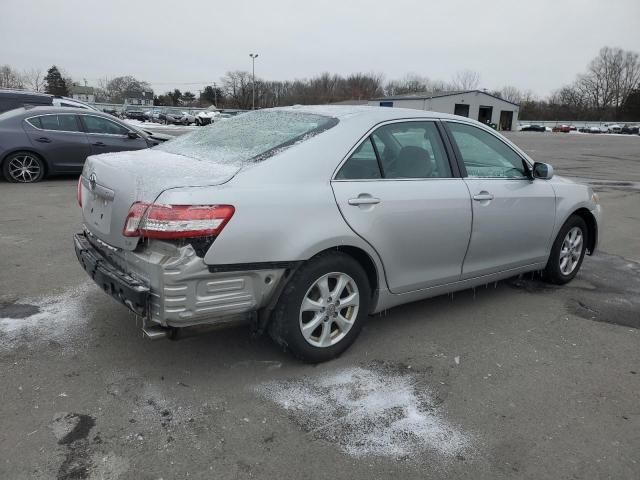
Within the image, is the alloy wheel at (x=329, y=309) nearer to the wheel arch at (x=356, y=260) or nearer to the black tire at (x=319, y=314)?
the black tire at (x=319, y=314)

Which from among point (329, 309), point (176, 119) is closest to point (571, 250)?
point (329, 309)

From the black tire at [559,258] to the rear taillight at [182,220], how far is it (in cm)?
342

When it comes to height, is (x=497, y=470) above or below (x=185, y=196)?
below

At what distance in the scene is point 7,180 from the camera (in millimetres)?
10367

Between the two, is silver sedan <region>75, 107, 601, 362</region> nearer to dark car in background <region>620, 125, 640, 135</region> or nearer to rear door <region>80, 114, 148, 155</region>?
rear door <region>80, 114, 148, 155</region>

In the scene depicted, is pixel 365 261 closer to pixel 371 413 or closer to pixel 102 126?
pixel 371 413

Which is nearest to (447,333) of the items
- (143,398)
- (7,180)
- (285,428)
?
(285,428)

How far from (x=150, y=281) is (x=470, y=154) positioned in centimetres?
268

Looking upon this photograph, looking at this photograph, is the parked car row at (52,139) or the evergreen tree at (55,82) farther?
→ the evergreen tree at (55,82)

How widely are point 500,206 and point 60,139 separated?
9.15m

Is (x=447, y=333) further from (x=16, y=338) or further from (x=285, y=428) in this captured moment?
(x=16, y=338)

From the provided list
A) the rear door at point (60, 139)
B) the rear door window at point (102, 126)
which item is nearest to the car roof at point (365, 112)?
the rear door at point (60, 139)

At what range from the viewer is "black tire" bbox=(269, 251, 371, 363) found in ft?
10.4

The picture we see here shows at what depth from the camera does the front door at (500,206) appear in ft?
13.6
